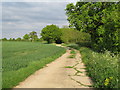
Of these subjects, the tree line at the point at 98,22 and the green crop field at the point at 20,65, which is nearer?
the green crop field at the point at 20,65

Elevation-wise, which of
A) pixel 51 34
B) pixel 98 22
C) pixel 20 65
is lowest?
pixel 20 65

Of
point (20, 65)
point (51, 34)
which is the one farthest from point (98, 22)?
point (51, 34)

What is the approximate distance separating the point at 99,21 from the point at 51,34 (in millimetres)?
55997

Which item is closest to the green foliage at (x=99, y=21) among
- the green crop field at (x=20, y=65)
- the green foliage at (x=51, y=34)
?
the green crop field at (x=20, y=65)

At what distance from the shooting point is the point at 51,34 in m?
75.9

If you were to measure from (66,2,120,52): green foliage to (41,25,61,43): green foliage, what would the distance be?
4854cm

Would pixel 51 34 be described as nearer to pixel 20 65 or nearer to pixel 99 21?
pixel 99 21

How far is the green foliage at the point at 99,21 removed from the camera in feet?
47.9

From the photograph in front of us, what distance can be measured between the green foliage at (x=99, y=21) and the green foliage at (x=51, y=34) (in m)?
48.5

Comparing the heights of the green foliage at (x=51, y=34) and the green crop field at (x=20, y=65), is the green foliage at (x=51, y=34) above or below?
above

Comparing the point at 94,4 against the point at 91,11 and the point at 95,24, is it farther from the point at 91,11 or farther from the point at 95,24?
the point at 95,24

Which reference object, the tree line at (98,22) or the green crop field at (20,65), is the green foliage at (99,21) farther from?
the green crop field at (20,65)

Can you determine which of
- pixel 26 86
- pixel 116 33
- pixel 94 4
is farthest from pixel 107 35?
pixel 26 86

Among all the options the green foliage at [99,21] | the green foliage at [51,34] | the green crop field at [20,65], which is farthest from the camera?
the green foliage at [51,34]
